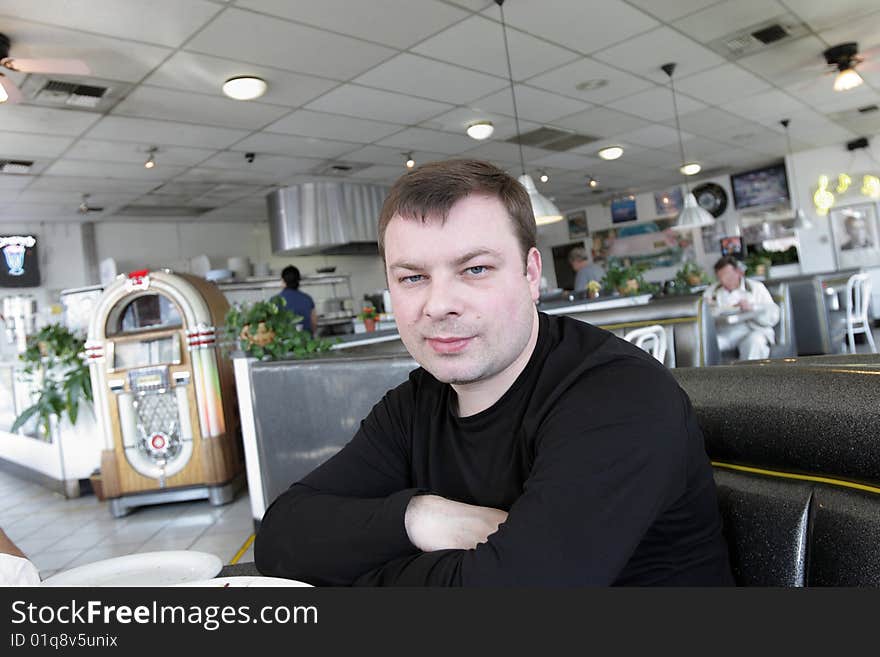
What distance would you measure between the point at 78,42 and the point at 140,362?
2.23 metres

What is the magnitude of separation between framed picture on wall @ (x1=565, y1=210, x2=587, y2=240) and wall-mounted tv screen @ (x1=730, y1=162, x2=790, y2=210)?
9.99 feet

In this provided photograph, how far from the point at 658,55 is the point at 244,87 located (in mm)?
3260

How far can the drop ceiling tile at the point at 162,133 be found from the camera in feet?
16.7

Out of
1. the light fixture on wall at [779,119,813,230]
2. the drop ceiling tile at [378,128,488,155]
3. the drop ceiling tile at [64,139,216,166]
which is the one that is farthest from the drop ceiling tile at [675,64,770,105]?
the drop ceiling tile at [64,139,216,166]

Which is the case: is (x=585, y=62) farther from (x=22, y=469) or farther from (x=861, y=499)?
(x=22, y=469)

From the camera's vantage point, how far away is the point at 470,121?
241 inches

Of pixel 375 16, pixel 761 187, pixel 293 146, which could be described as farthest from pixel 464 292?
Answer: pixel 761 187

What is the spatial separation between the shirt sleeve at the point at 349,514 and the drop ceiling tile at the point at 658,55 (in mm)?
4437

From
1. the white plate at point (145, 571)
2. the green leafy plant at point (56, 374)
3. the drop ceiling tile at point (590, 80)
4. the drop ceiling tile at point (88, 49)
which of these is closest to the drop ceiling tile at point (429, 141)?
the drop ceiling tile at point (590, 80)

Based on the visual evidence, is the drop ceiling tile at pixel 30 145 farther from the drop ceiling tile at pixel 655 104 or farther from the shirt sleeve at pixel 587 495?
the shirt sleeve at pixel 587 495

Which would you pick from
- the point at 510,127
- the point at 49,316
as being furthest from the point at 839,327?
the point at 49,316

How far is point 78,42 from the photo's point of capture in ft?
12.0

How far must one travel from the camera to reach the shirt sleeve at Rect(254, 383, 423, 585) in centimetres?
94

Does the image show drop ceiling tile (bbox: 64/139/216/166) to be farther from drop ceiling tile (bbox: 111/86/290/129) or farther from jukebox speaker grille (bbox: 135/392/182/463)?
jukebox speaker grille (bbox: 135/392/182/463)
